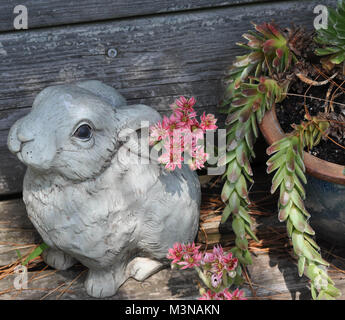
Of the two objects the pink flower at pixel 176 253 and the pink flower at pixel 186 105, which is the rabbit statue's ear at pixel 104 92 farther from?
the pink flower at pixel 176 253

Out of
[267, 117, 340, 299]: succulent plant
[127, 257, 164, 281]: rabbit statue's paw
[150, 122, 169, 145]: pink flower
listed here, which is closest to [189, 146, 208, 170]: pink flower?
[150, 122, 169, 145]: pink flower

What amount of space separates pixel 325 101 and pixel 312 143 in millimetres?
213

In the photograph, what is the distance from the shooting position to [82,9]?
1863mm

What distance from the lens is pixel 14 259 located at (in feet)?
6.47

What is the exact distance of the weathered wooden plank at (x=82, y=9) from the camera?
184 centimetres

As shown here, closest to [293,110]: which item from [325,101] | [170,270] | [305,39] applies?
[325,101]

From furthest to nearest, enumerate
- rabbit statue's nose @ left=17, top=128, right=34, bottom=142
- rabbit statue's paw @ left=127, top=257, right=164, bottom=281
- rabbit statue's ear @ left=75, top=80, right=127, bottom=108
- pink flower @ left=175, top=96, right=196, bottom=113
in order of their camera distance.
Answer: rabbit statue's paw @ left=127, top=257, right=164, bottom=281 → rabbit statue's ear @ left=75, top=80, right=127, bottom=108 → pink flower @ left=175, top=96, right=196, bottom=113 → rabbit statue's nose @ left=17, top=128, right=34, bottom=142

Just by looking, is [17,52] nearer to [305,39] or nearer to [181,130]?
[181,130]

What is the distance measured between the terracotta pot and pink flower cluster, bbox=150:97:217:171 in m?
0.27

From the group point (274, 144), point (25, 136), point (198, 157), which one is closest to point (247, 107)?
Result: point (274, 144)

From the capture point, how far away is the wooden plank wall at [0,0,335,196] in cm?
Result: 188

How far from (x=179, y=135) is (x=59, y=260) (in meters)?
0.71

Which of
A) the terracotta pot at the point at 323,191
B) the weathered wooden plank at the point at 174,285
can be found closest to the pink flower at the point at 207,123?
the terracotta pot at the point at 323,191

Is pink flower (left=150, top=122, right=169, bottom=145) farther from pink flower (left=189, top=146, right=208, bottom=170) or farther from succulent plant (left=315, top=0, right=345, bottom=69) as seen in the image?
succulent plant (left=315, top=0, right=345, bottom=69)
